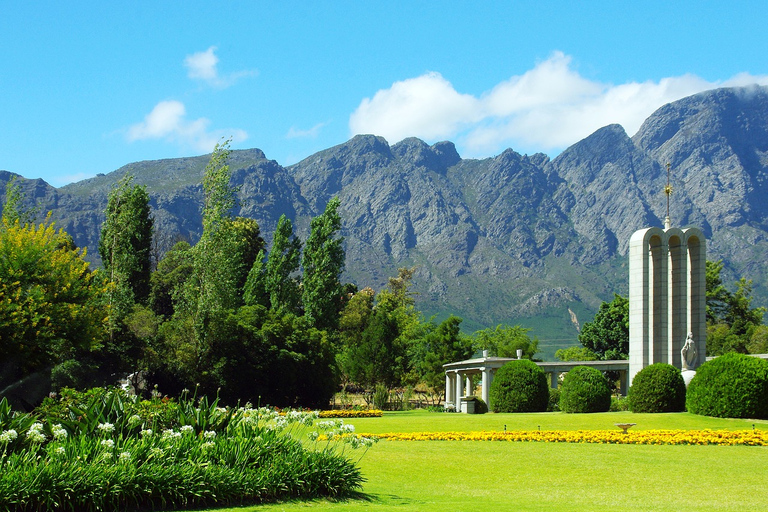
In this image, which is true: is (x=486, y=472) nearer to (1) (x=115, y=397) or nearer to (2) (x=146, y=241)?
(1) (x=115, y=397)

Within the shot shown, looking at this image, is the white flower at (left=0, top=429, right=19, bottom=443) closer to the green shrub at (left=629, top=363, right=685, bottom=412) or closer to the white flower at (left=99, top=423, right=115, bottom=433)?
the white flower at (left=99, top=423, right=115, bottom=433)

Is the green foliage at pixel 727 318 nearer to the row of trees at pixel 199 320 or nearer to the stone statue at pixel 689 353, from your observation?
the row of trees at pixel 199 320

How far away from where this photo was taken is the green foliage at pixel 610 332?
185ft

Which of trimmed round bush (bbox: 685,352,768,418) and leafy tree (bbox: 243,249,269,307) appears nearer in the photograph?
trimmed round bush (bbox: 685,352,768,418)

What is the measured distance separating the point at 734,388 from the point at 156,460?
66.7ft

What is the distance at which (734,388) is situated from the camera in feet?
76.4

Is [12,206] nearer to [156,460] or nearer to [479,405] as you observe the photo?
[479,405]

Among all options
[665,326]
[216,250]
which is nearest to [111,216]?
[216,250]

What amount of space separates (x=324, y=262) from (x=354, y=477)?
1593 inches

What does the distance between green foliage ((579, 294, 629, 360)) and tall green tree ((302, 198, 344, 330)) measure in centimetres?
2237

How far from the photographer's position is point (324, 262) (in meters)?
50.0

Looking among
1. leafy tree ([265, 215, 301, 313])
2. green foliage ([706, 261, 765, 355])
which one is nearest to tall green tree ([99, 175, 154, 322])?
leafy tree ([265, 215, 301, 313])

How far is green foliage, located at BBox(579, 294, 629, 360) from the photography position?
56531 mm

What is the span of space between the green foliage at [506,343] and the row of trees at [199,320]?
0.40 metres
